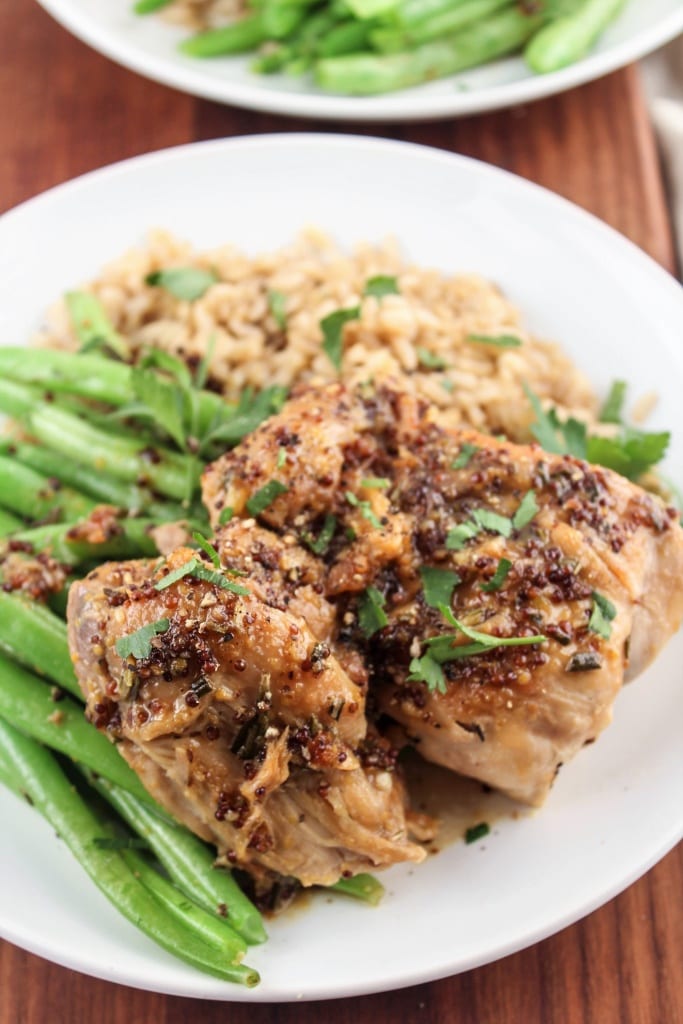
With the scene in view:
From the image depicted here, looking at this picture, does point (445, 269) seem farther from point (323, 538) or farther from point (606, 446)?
point (323, 538)

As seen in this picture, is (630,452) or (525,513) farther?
(630,452)

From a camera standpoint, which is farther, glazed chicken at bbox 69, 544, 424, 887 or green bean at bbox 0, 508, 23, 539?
green bean at bbox 0, 508, 23, 539

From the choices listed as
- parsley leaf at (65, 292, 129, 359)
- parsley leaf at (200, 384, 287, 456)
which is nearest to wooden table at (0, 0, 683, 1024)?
parsley leaf at (65, 292, 129, 359)

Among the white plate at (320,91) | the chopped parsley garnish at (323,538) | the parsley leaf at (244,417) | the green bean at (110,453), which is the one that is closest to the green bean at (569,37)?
the white plate at (320,91)

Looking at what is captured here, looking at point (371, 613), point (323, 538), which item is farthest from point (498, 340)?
point (371, 613)

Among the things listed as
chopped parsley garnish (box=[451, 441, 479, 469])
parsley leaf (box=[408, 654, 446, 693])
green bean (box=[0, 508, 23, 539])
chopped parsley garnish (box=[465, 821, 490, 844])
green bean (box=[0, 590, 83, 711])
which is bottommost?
chopped parsley garnish (box=[465, 821, 490, 844])

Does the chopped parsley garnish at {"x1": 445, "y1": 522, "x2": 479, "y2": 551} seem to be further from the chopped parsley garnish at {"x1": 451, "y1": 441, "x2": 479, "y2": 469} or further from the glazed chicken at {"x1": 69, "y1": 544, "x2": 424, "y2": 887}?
the glazed chicken at {"x1": 69, "y1": 544, "x2": 424, "y2": 887}

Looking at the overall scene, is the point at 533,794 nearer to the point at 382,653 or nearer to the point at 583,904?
the point at 583,904
